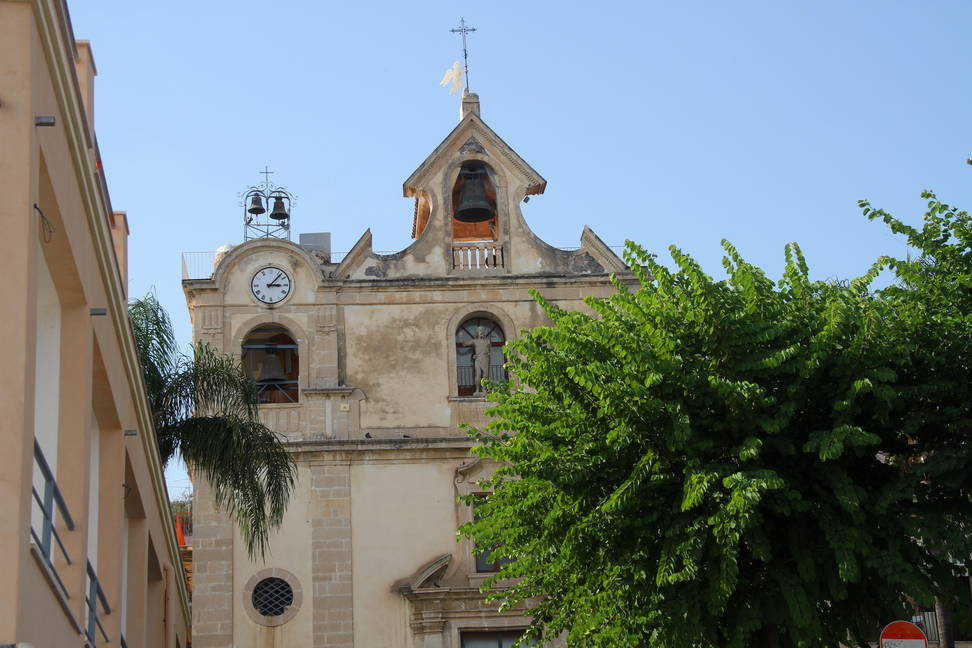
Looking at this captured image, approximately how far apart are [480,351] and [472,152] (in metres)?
4.59

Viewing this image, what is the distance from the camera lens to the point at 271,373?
1064 inches

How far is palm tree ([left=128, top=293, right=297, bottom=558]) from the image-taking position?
1753cm

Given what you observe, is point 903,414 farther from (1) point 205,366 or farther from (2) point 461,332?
(2) point 461,332

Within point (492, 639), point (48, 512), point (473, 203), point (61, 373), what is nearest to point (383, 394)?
point (473, 203)

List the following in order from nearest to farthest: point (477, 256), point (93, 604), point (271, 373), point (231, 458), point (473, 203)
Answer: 1. point (93, 604)
2. point (231, 458)
3. point (271, 373)
4. point (477, 256)
5. point (473, 203)

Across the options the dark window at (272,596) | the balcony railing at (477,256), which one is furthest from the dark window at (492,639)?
the balcony railing at (477,256)

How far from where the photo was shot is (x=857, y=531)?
14.4m

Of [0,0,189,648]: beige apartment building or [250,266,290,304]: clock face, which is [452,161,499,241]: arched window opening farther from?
[0,0,189,648]: beige apartment building

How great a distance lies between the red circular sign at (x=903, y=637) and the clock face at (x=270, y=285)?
1734 cm

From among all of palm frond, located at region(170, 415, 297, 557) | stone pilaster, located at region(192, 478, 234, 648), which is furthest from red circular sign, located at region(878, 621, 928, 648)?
stone pilaster, located at region(192, 478, 234, 648)

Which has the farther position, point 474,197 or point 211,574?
point 474,197

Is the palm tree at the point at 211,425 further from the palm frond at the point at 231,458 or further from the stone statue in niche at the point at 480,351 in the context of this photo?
the stone statue in niche at the point at 480,351

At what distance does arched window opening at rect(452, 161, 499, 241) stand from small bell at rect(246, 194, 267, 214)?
14.4ft

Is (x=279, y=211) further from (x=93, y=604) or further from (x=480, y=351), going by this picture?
(x=93, y=604)
